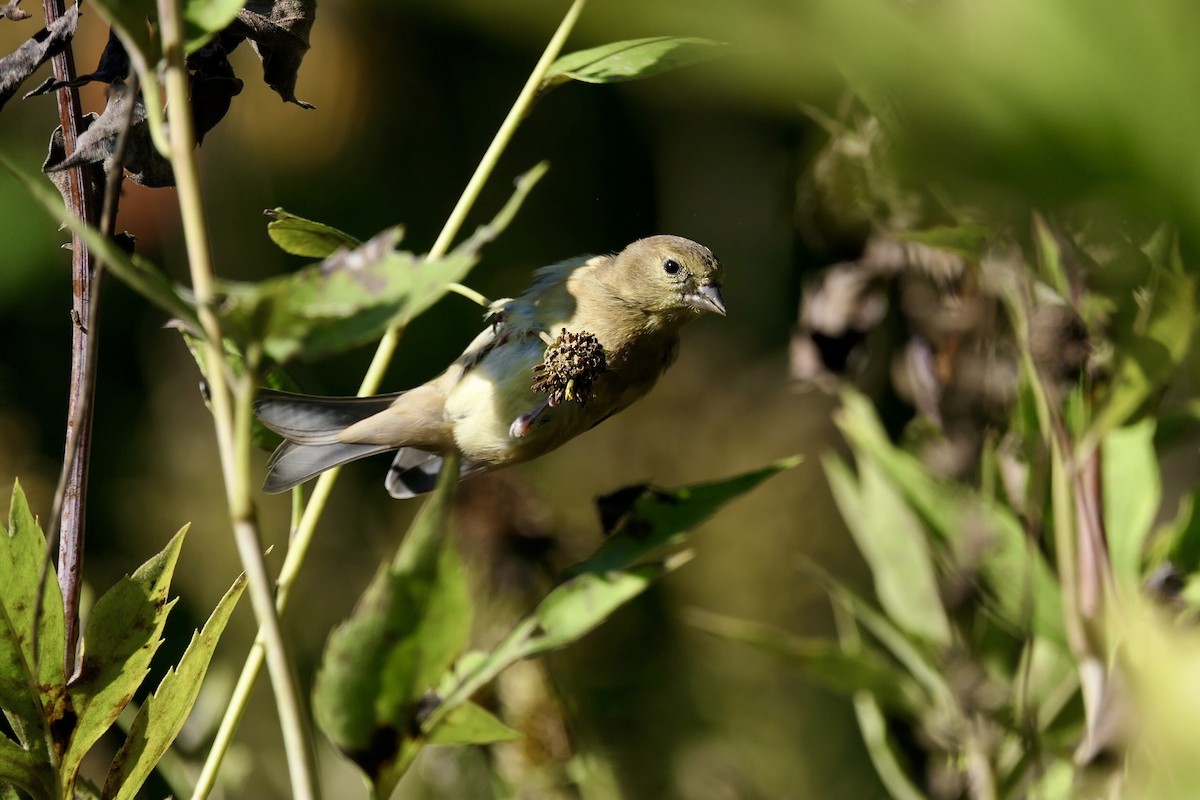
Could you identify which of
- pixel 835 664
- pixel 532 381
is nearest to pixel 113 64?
pixel 532 381

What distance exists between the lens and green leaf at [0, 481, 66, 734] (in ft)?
1.84

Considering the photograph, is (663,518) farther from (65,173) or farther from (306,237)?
(65,173)

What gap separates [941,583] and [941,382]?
176 mm

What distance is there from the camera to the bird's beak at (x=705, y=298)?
124 cm

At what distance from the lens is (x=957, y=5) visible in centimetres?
19

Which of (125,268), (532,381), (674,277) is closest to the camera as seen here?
(125,268)

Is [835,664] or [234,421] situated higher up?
[234,421]

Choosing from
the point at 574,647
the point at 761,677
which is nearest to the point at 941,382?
the point at 574,647

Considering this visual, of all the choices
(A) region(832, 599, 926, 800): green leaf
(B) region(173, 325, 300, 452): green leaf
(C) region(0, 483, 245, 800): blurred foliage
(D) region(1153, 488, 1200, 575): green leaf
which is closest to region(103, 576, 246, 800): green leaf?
(C) region(0, 483, 245, 800): blurred foliage

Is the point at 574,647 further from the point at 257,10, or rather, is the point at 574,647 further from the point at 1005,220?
the point at 1005,220

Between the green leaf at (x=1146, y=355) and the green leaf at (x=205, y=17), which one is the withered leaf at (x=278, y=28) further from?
the green leaf at (x=1146, y=355)

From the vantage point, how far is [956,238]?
2.43ft

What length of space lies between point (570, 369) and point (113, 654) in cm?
38

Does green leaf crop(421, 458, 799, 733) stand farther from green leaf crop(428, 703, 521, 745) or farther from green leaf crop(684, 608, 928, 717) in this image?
green leaf crop(684, 608, 928, 717)
